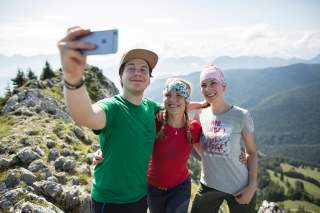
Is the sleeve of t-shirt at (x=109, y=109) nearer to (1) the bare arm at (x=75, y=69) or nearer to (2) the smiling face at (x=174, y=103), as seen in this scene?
(1) the bare arm at (x=75, y=69)

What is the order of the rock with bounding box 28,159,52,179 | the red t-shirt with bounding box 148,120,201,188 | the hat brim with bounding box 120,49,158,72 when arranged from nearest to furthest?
the hat brim with bounding box 120,49,158,72, the red t-shirt with bounding box 148,120,201,188, the rock with bounding box 28,159,52,179

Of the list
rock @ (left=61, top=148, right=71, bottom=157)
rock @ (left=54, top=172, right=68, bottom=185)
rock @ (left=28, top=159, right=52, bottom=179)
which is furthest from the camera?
rock @ (left=61, top=148, right=71, bottom=157)

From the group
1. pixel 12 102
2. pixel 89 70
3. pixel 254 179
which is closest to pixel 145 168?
pixel 254 179

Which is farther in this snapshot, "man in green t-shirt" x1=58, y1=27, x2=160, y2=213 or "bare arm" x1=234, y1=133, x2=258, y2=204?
"bare arm" x1=234, y1=133, x2=258, y2=204

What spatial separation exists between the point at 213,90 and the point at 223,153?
170 cm

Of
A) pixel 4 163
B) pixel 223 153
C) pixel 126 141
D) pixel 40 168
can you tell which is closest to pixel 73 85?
pixel 126 141

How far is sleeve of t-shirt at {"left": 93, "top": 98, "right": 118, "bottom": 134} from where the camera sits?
5199 millimetres

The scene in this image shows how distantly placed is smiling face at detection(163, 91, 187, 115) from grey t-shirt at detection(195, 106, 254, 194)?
3.23 ft

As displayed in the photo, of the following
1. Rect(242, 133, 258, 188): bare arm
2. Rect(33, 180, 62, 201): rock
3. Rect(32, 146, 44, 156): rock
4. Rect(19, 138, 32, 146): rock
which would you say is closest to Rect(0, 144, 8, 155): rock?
Rect(19, 138, 32, 146): rock

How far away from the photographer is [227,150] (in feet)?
24.6

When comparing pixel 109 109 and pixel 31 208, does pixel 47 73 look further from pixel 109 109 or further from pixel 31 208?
pixel 109 109

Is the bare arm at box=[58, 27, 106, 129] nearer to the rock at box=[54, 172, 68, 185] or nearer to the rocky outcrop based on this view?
the rocky outcrop

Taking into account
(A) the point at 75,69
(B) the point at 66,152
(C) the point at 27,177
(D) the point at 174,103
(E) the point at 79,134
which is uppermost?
(A) the point at 75,69

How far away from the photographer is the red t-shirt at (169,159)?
7.20 m
